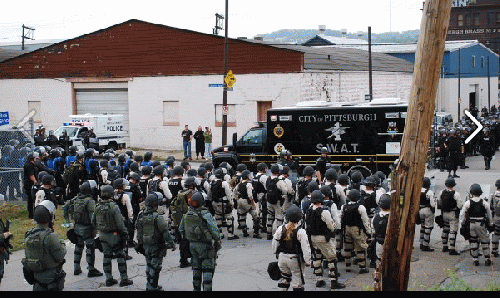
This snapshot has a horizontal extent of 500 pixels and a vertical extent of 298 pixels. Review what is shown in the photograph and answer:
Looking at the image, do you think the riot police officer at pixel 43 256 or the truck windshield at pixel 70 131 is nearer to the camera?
the riot police officer at pixel 43 256

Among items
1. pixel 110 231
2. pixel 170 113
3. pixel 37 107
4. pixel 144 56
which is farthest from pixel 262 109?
pixel 110 231

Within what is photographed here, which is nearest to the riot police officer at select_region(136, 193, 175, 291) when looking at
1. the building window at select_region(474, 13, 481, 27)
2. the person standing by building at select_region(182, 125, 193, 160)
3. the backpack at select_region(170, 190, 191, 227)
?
the backpack at select_region(170, 190, 191, 227)

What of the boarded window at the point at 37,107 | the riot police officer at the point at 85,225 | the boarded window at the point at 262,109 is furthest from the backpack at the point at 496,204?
the boarded window at the point at 37,107

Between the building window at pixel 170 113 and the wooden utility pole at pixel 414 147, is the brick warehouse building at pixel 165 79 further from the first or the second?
the wooden utility pole at pixel 414 147

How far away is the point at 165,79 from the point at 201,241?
30796 millimetres

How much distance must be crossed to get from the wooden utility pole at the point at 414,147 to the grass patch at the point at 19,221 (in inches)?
401

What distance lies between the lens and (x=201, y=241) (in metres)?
11.0

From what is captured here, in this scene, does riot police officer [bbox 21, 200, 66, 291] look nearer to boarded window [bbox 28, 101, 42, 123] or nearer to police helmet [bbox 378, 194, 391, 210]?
police helmet [bbox 378, 194, 391, 210]

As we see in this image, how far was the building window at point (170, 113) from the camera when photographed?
134 ft

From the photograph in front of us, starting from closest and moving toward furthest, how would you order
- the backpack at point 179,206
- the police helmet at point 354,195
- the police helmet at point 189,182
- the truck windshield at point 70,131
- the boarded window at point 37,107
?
1. the police helmet at point 354,195
2. the police helmet at point 189,182
3. the backpack at point 179,206
4. the truck windshield at point 70,131
5. the boarded window at point 37,107

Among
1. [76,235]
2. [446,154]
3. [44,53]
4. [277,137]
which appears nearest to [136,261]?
[76,235]

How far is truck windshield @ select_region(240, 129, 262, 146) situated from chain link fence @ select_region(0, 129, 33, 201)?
26.8 ft

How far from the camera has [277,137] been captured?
961 inches
